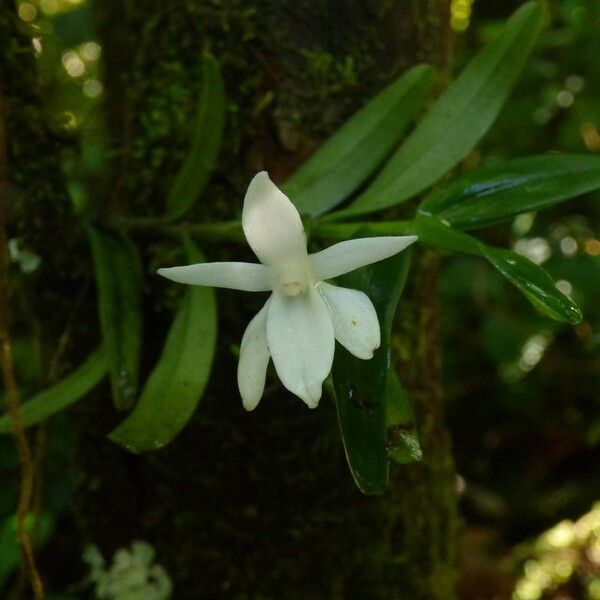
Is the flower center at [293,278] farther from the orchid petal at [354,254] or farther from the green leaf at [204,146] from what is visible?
the green leaf at [204,146]

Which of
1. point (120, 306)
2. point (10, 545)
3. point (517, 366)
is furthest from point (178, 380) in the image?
point (517, 366)

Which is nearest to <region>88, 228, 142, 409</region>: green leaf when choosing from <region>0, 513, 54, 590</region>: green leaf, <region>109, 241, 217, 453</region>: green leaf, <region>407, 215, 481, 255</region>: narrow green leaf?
<region>109, 241, 217, 453</region>: green leaf

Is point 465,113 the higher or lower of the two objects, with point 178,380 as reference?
higher

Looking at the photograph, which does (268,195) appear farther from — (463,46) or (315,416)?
(463,46)

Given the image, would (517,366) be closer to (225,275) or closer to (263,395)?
(263,395)

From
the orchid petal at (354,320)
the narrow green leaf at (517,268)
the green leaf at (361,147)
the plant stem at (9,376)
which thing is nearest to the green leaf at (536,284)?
the narrow green leaf at (517,268)

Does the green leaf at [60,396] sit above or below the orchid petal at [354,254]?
below

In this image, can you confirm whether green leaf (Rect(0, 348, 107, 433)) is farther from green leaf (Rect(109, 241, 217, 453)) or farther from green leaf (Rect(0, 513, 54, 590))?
green leaf (Rect(0, 513, 54, 590))
